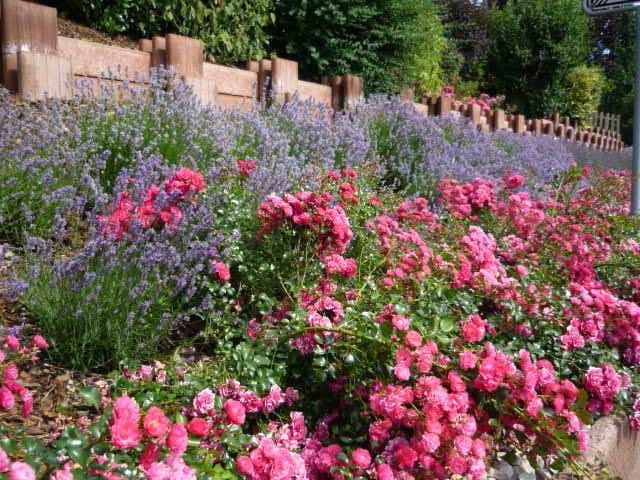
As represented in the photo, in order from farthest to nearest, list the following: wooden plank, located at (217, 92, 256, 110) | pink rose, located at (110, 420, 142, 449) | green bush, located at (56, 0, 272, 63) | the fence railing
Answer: the fence railing < green bush, located at (56, 0, 272, 63) < wooden plank, located at (217, 92, 256, 110) < pink rose, located at (110, 420, 142, 449)

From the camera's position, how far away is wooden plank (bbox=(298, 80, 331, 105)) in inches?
237

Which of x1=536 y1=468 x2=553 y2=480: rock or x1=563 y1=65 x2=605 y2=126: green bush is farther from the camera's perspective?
x1=563 y1=65 x2=605 y2=126: green bush

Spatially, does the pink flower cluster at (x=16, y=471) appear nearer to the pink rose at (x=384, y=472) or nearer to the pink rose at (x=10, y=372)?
the pink rose at (x=10, y=372)

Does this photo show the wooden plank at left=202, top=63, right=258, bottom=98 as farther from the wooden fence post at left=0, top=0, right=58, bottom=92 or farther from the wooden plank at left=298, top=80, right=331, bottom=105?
the wooden fence post at left=0, top=0, right=58, bottom=92

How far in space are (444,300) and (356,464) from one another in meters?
0.97

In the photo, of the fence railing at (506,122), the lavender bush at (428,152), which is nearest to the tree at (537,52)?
the fence railing at (506,122)

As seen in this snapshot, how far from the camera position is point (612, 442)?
92.1 inches

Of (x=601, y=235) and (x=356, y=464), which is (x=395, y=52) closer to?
(x=601, y=235)

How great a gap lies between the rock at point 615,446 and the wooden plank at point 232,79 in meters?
3.92

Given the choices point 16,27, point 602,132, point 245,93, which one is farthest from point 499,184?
point 602,132

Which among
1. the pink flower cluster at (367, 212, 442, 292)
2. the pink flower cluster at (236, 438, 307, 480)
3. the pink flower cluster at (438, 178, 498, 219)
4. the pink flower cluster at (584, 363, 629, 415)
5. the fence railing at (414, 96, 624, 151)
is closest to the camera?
the pink flower cluster at (236, 438, 307, 480)

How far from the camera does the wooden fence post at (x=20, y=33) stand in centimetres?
377

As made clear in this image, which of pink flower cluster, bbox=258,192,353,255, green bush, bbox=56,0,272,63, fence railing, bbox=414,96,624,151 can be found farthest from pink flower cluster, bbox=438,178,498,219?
fence railing, bbox=414,96,624,151

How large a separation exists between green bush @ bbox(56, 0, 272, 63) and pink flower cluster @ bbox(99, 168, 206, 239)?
410cm
